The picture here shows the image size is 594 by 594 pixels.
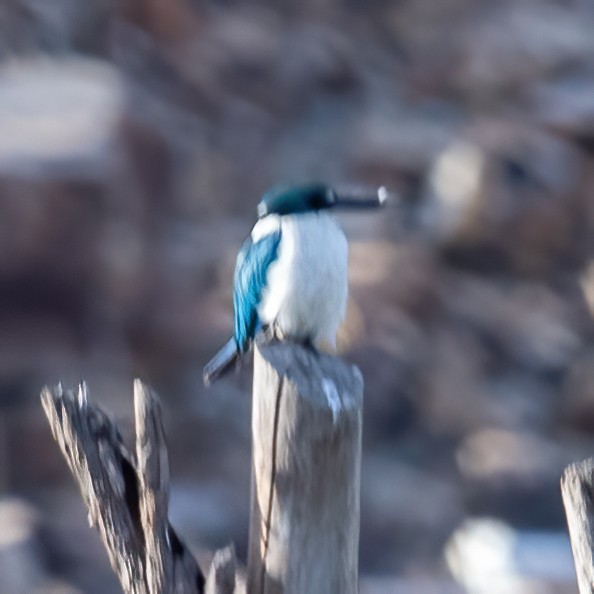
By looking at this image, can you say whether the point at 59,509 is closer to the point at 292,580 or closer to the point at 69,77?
the point at 69,77

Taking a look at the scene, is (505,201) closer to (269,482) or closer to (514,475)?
(514,475)

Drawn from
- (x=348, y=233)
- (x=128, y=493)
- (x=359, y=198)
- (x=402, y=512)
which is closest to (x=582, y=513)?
(x=128, y=493)

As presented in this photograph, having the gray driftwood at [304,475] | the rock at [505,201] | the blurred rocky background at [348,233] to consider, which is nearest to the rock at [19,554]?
the blurred rocky background at [348,233]

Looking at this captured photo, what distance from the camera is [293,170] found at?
22.1 ft

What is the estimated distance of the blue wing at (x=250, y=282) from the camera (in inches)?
74.7

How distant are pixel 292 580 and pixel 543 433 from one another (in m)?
4.69

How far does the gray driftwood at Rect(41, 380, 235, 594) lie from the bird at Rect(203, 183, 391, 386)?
38cm

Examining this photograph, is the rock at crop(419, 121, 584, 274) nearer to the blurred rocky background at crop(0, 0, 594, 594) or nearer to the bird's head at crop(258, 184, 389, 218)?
the blurred rocky background at crop(0, 0, 594, 594)

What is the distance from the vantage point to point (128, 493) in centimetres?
151

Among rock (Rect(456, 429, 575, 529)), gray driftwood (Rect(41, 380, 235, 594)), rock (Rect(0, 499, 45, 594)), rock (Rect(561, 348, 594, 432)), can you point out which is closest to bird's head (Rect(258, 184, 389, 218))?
gray driftwood (Rect(41, 380, 235, 594))

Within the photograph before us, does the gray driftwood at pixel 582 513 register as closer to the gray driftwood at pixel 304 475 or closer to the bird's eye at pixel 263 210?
the gray driftwood at pixel 304 475

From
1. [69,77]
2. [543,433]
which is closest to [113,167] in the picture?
[69,77]

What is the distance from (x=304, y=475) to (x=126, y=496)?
0.26 metres

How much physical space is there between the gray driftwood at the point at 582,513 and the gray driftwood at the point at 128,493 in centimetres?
45
